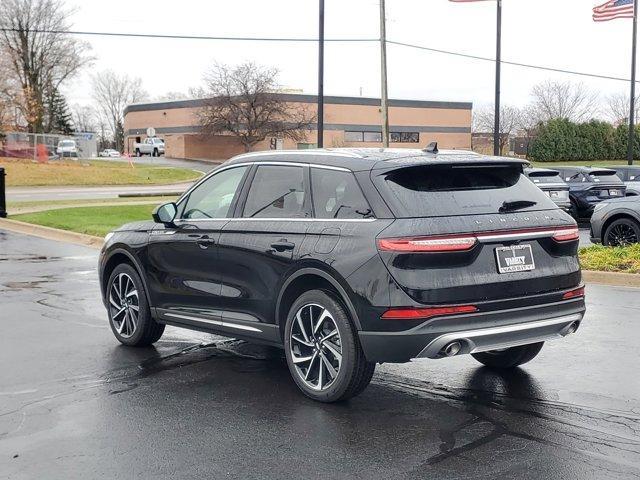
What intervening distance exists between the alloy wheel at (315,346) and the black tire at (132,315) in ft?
6.96

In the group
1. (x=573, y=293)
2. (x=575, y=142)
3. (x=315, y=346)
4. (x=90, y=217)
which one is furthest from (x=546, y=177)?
(x=575, y=142)

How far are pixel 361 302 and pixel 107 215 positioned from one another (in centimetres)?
1768

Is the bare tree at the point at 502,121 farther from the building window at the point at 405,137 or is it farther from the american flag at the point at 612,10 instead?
the american flag at the point at 612,10

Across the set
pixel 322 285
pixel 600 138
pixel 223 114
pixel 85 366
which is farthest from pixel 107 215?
pixel 600 138

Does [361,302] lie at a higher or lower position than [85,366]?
higher

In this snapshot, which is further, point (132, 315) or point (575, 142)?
point (575, 142)

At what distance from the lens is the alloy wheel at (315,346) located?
561cm

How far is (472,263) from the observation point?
527 centimetres

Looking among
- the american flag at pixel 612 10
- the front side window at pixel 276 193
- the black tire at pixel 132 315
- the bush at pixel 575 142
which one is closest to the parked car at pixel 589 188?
the american flag at pixel 612 10

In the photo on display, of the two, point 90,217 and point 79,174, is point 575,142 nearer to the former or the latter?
point 79,174

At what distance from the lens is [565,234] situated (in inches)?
227

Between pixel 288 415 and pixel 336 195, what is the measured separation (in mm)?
1568

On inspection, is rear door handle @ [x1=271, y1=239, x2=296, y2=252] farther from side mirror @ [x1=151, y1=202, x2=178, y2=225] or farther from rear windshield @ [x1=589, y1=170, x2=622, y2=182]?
rear windshield @ [x1=589, y1=170, x2=622, y2=182]

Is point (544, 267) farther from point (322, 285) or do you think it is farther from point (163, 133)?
point (163, 133)
